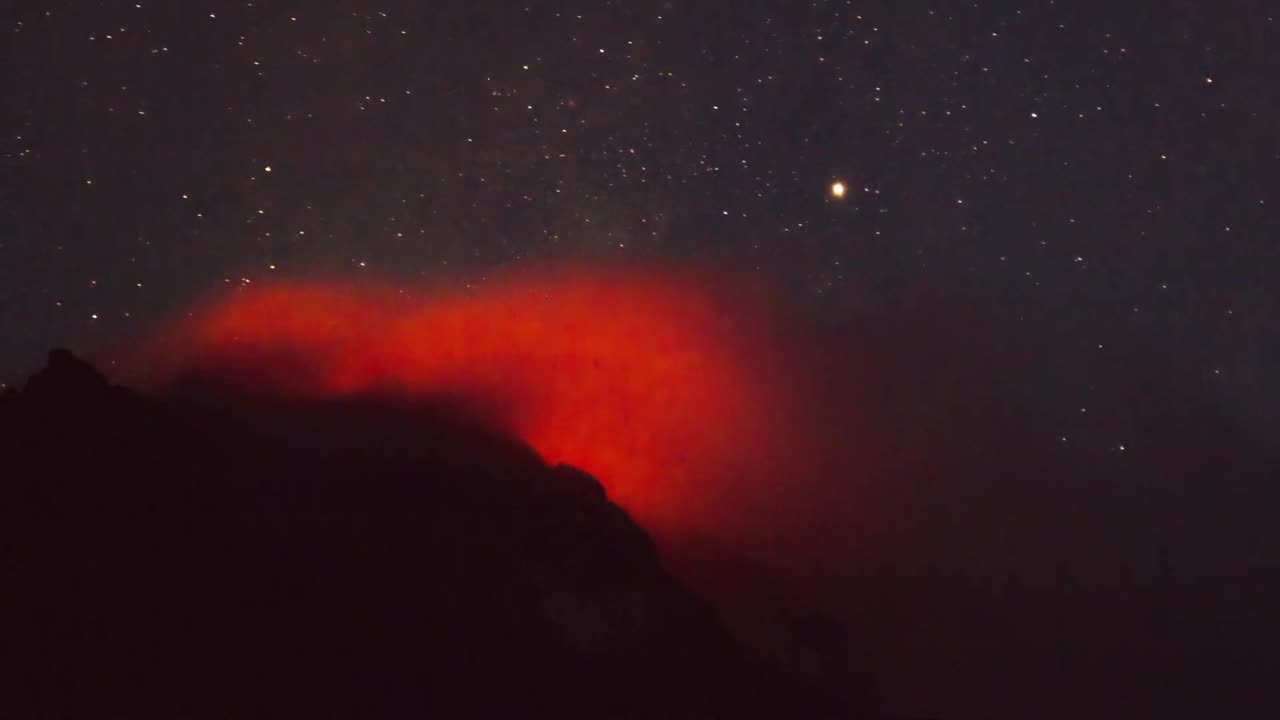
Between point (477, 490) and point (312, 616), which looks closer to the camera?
point (312, 616)

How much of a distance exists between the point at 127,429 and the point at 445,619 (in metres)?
6.39

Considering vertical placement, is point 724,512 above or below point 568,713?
above

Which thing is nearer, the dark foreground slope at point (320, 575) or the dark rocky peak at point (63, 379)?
the dark foreground slope at point (320, 575)

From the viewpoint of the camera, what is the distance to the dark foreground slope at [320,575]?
1177 cm

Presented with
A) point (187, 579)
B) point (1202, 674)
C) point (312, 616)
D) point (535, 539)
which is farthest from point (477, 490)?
point (1202, 674)

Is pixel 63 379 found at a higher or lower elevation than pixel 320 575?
higher

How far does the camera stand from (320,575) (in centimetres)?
1408

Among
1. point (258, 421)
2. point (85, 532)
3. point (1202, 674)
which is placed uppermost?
point (1202, 674)

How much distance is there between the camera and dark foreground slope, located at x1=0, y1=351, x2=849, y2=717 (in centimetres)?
1177

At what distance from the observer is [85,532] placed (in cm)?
1278

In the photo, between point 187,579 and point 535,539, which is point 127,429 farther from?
point 535,539

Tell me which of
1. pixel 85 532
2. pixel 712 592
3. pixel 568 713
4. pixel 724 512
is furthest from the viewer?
pixel 712 592

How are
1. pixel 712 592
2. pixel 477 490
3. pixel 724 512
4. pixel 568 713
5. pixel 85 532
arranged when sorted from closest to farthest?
pixel 85 532 → pixel 568 713 → pixel 724 512 → pixel 477 490 → pixel 712 592

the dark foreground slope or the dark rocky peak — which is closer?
the dark foreground slope
